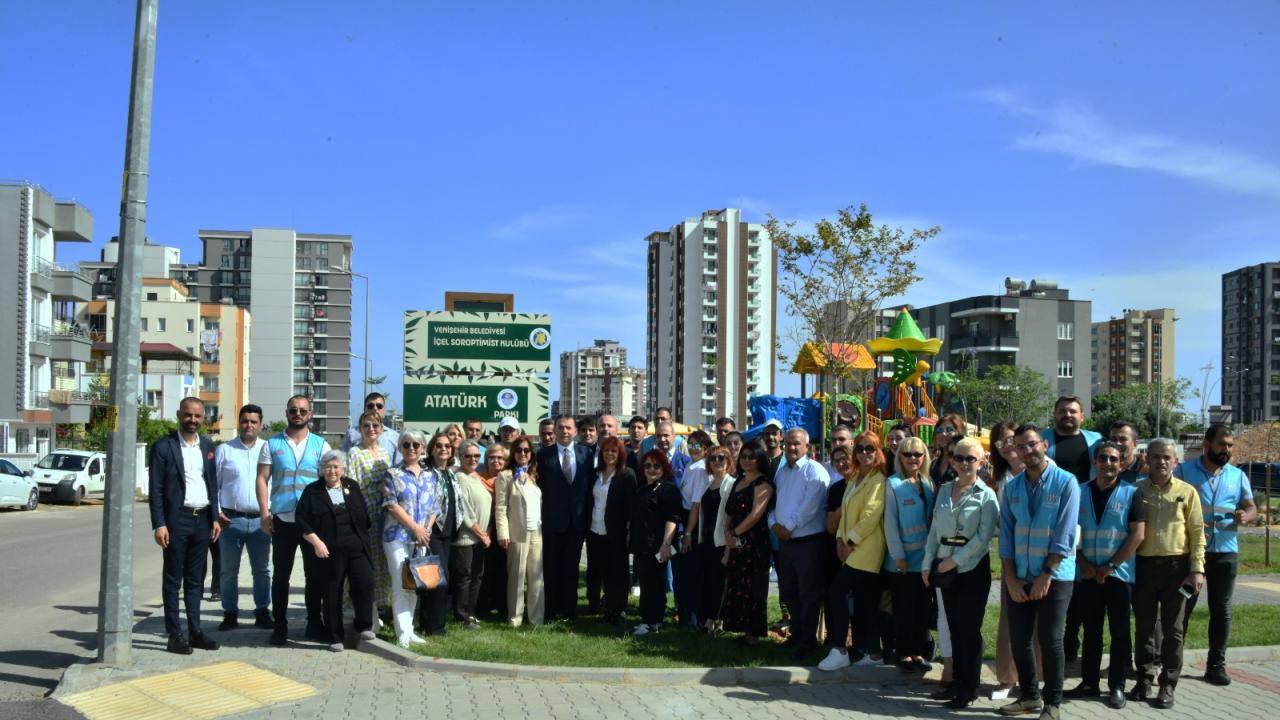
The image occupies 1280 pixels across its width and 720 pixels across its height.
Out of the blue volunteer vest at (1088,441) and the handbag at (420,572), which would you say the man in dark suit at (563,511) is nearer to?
the handbag at (420,572)

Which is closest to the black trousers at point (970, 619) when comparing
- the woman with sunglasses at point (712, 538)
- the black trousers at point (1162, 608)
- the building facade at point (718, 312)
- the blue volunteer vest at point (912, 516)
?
the blue volunteer vest at point (912, 516)

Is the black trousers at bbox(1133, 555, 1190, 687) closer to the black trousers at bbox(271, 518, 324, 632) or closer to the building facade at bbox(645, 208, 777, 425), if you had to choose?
the black trousers at bbox(271, 518, 324, 632)

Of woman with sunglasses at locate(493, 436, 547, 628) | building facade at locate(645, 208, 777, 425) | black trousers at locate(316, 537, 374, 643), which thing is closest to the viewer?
black trousers at locate(316, 537, 374, 643)

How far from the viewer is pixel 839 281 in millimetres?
28672

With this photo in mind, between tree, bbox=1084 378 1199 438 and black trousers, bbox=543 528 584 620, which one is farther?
tree, bbox=1084 378 1199 438

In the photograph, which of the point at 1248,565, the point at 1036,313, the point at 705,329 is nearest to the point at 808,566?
the point at 1248,565

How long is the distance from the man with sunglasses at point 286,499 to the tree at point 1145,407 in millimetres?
75801

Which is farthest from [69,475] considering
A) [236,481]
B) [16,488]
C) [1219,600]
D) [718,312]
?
[718,312]

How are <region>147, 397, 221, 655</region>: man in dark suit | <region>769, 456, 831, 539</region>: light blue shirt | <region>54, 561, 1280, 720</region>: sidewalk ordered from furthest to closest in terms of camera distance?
<region>769, 456, 831, 539</region>: light blue shirt < <region>147, 397, 221, 655</region>: man in dark suit < <region>54, 561, 1280, 720</region>: sidewalk

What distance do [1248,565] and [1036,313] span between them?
83499mm

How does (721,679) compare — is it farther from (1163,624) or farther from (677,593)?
(1163,624)

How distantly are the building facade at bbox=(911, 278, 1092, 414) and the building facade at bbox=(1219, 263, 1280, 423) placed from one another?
43.0 meters

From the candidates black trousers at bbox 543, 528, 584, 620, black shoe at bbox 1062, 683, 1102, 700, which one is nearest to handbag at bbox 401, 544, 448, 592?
black trousers at bbox 543, 528, 584, 620

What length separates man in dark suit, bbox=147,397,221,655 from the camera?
339 inches
